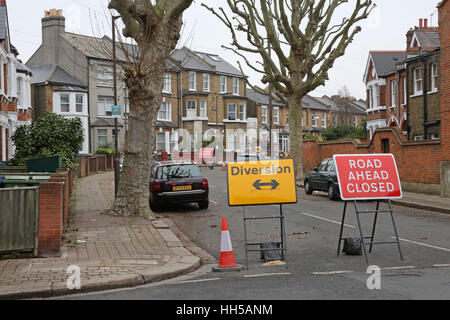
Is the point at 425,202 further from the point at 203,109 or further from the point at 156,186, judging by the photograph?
the point at 203,109

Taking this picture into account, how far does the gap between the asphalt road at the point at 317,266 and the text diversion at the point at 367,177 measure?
1.17 metres

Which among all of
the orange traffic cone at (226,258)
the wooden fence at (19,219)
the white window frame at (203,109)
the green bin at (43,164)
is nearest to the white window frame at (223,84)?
the white window frame at (203,109)

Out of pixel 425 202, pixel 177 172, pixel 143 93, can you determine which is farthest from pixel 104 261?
pixel 425 202

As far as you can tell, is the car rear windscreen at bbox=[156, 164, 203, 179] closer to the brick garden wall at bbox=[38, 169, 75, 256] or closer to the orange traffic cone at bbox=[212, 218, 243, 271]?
the brick garden wall at bbox=[38, 169, 75, 256]

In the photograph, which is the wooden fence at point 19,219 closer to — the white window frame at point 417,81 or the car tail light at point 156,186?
the car tail light at point 156,186

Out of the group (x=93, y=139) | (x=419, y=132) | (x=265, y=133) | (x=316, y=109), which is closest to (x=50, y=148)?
(x=419, y=132)

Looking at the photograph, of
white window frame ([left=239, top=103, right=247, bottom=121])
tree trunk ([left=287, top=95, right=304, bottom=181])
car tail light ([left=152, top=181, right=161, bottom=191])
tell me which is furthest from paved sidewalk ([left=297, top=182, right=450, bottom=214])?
white window frame ([left=239, top=103, right=247, bottom=121])

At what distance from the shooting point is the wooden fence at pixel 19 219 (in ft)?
28.0

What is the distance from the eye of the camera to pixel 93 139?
46500 millimetres

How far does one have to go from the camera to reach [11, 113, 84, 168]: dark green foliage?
19859 mm

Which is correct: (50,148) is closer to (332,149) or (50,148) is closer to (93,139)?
(332,149)

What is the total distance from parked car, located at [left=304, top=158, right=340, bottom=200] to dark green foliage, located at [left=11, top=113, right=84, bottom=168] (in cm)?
988

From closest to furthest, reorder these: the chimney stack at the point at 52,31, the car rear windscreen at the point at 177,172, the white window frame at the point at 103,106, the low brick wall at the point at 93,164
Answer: the car rear windscreen at the point at 177,172, the low brick wall at the point at 93,164, the white window frame at the point at 103,106, the chimney stack at the point at 52,31

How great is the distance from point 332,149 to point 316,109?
162ft
